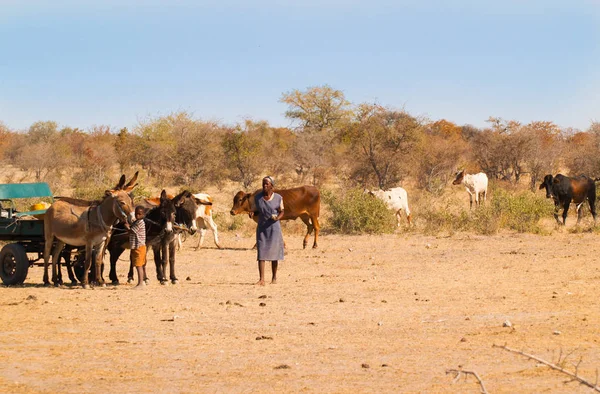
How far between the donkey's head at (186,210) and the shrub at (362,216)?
30.3 feet

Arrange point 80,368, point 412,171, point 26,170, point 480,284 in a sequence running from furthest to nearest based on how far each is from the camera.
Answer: point 26,170, point 412,171, point 480,284, point 80,368

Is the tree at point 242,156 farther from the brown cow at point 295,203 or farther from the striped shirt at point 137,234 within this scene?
the striped shirt at point 137,234

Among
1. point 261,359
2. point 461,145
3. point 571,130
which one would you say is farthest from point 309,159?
point 261,359

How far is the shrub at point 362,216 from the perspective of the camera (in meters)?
21.6

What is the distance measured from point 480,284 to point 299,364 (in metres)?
6.05

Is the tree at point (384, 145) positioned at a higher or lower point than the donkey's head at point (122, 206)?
higher

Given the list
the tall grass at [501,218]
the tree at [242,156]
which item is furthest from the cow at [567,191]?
the tree at [242,156]

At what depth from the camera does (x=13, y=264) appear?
13031 millimetres

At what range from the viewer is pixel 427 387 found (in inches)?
264

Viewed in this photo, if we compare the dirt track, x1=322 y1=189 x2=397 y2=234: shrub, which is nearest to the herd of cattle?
the dirt track

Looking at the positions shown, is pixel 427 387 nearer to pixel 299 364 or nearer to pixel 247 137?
pixel 299 364

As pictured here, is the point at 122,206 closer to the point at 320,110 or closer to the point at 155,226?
the point at 155,226

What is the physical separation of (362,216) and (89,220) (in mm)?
10493

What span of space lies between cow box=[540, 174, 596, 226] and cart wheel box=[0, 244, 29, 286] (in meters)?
14.3
